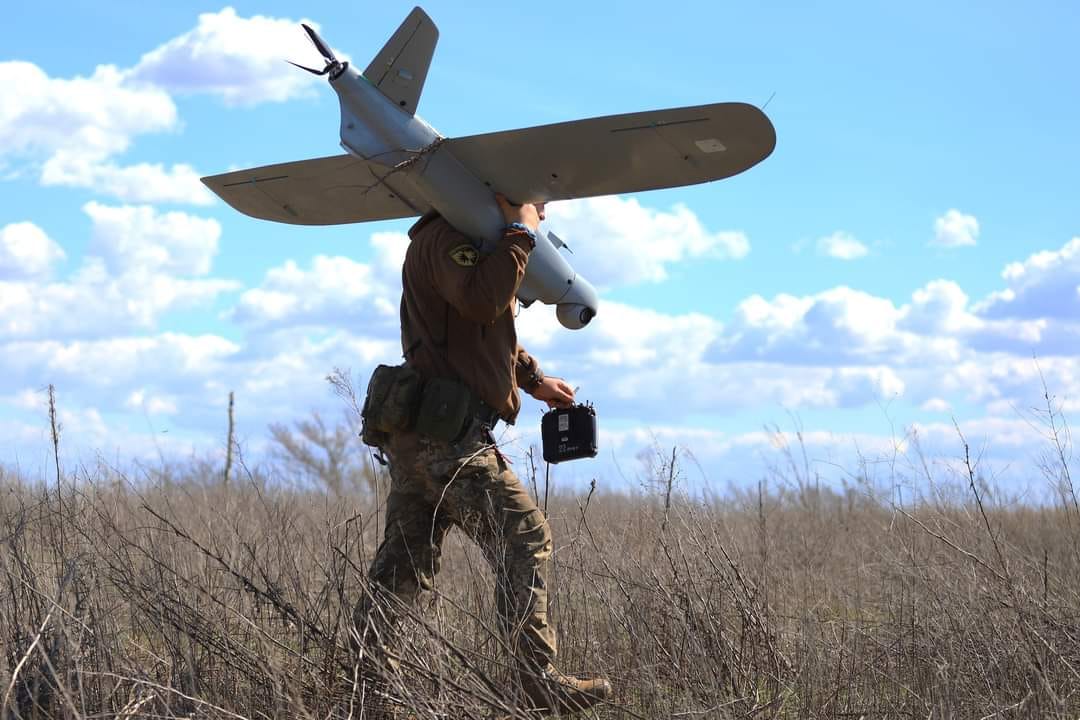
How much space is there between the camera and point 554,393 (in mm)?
4461

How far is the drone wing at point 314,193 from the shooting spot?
4.80 metres

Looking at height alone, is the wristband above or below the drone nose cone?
below

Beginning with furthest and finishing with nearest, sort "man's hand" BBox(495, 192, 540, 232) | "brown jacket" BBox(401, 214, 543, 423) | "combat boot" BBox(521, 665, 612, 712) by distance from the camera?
"man's hand" BBox(495, 192, 540, 232), "brown jacket" BBox(401, 214, 543, 423), "combat boot" BBox(521, 665, 612, 712)

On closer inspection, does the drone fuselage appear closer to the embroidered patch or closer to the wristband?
the embroidered patch

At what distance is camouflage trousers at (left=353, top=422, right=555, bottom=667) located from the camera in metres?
3.74

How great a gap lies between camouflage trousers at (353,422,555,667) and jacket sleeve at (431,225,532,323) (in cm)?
43

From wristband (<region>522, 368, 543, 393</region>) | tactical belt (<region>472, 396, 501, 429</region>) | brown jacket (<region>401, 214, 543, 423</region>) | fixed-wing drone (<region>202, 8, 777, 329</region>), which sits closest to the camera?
brown jacket (<region>401, 214, 543, 423</region>)

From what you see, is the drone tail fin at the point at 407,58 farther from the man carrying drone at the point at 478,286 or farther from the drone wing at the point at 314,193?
the drone wing at the point at 314,193

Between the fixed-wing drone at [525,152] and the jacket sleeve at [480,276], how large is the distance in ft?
0.67

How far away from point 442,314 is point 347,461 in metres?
18.0

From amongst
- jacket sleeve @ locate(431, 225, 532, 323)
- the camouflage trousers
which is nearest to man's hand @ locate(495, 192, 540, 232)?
jacket sleeve @ locate(431, 225, 532, 323)

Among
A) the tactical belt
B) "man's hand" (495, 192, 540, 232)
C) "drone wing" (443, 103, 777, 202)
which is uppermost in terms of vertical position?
"drone wing" (443, 103, 777, 202)

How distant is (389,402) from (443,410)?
0.67ft

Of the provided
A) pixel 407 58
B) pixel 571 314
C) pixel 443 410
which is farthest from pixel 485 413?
pixel 407 58
